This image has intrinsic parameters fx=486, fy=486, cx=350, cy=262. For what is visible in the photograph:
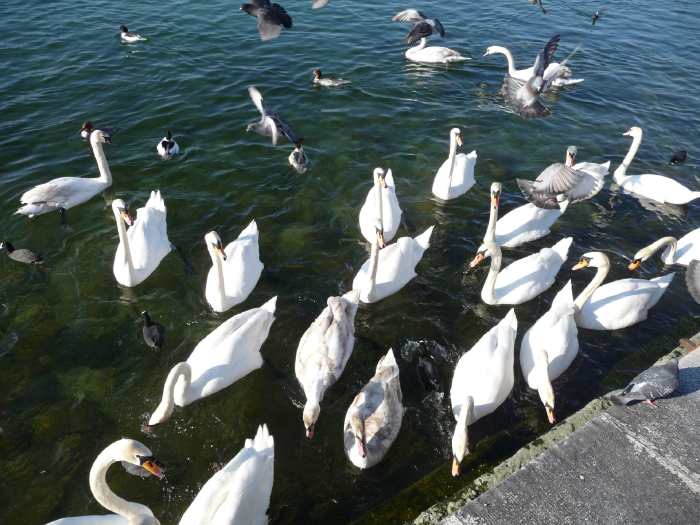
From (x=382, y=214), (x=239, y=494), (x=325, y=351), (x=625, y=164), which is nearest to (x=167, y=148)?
(x=382, y=214)

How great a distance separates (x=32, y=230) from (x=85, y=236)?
1.16 metres

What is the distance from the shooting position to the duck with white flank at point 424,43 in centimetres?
1698

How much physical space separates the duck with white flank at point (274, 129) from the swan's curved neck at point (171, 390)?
16.7 ft

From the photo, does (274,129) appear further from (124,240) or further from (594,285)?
(594,285)

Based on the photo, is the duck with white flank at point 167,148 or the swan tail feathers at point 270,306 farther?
the duck with white flank at point 167,148

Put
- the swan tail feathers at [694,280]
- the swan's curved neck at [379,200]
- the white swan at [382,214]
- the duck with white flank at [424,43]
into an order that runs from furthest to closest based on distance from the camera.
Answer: the duck with white flank at [424,43], the white swan at [382,214], the swan's curved neck at [379,200], the swan tail feathers at [694,280]

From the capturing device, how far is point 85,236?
404 inches

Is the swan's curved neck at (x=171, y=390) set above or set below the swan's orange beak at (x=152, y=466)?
below

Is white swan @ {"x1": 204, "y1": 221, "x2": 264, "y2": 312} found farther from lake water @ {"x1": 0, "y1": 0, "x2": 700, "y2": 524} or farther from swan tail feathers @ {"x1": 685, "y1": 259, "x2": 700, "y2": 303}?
swan tail feathers @ {"x1": 685, "y1": 259, "x2": 700, "y2": 303}

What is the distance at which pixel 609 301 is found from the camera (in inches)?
324

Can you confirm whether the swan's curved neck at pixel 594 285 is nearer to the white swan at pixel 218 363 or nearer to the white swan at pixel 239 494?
the white swan at pixel 218 363

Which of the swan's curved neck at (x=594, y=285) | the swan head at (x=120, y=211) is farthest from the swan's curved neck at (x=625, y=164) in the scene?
the swan head at (x=120, y=211)

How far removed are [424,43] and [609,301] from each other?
1328 centimetres

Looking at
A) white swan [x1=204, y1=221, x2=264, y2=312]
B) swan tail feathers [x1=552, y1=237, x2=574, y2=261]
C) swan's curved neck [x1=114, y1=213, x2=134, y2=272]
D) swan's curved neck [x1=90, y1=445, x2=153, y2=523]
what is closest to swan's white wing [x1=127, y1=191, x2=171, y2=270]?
swan's curved neck [x1=114, y1=213, x2=134, y2=272]
